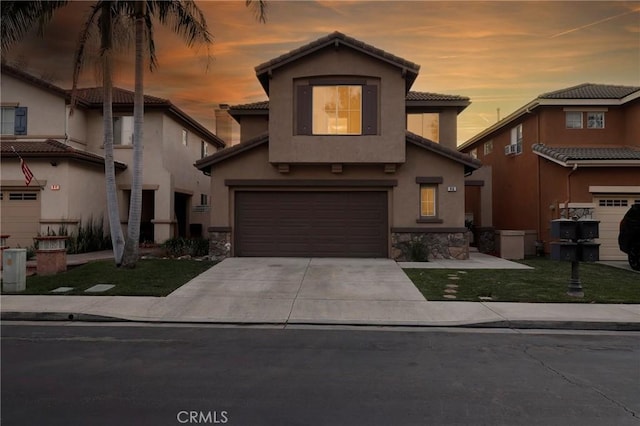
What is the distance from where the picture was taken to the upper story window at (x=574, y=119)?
2019 cm

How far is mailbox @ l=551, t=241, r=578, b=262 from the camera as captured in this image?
391 inches

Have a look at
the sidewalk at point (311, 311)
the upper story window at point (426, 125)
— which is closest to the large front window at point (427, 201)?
the upper story window at point (426, 125)

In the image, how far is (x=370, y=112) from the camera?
1599 cm

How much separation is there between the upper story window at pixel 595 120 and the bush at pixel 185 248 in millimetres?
17542

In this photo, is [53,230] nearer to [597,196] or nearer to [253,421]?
[253,421]

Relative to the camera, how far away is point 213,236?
16.4 metres

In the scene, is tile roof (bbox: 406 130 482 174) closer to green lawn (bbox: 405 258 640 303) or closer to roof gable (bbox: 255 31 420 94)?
roof gable (bbox: 255 31 420 94)

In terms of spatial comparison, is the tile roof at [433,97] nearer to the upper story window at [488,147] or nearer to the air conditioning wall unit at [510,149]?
the air conditioning wall unit at [510,149]

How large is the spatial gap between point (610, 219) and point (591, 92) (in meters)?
6.56

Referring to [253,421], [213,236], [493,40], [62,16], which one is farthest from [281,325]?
[493,40]

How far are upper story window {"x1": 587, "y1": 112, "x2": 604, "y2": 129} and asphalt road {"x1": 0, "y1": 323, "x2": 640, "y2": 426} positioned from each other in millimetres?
Result: 15333

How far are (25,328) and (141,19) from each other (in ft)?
30.0

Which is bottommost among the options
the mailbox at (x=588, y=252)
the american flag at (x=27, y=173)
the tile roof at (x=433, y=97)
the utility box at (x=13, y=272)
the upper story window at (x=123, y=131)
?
the utility box at (x=13, y=272)

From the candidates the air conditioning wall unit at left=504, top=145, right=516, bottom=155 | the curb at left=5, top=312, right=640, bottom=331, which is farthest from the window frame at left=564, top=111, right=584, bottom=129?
the curb at left=5, top=312, right=640, bottom=331
